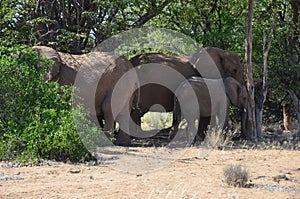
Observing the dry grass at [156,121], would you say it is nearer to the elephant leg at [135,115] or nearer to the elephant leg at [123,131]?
the elephant leg at [135,115]

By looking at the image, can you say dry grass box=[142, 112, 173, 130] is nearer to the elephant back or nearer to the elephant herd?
the elephant herd

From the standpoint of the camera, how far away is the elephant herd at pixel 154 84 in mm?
12469

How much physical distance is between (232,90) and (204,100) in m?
1.03

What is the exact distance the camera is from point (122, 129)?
13.0m

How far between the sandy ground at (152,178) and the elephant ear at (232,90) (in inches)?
138

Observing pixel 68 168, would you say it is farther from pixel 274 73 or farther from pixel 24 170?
pixel 274 73

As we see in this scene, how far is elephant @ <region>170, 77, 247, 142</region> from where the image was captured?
13492 millimetres

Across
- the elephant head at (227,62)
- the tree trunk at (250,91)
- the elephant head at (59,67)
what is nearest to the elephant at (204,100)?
the tree trunk at (250,91)

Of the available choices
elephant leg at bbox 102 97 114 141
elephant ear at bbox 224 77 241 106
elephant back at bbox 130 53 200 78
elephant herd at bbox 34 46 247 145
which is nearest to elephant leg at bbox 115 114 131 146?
elephant herd at bbox 34 46 247 145

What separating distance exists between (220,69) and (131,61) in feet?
9.17

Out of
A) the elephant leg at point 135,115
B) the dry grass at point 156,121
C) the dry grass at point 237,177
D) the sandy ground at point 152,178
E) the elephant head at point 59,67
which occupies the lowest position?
the sandy ground at point 152,178

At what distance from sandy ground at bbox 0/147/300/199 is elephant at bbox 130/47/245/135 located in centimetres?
399

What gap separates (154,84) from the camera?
14711 mm

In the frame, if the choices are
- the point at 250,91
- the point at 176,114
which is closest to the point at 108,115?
the point at 176,114
